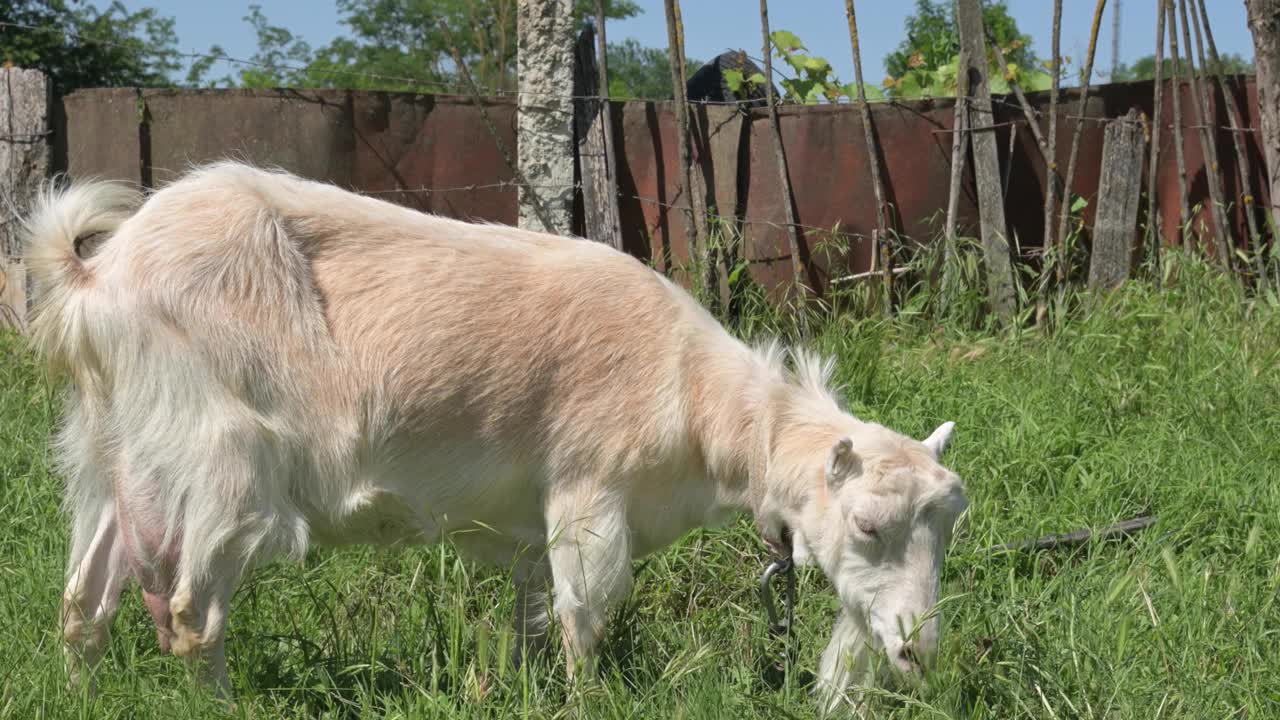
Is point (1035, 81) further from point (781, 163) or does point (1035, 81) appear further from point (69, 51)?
point (69, 51)

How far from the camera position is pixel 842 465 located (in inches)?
139

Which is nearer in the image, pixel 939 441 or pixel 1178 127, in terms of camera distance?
pixel 939 441

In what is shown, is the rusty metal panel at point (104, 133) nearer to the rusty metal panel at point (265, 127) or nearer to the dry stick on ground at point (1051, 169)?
the rusty metal panel at point (265, 127)

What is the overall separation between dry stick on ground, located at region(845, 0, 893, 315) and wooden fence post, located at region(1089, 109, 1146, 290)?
50.0 inches

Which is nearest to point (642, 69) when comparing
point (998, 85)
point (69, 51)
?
point (69, 51)

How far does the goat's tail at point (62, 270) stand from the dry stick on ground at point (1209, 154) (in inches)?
239

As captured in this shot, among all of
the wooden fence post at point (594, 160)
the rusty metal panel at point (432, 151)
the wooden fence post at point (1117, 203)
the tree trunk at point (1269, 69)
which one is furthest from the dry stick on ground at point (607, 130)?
the tree trunk at point (1269, 69)

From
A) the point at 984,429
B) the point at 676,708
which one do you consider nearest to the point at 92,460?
the point at 676,708

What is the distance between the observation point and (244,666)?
3.37 metres

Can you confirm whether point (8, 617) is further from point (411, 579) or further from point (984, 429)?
point (984, 429)

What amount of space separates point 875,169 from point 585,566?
3.93 meters

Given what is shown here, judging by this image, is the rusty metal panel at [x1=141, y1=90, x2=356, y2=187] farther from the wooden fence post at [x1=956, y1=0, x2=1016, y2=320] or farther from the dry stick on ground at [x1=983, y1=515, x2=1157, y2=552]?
the dry stick on ground at [x1=983, y1=515, x2=1157, y2=552]

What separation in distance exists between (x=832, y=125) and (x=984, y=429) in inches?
92.2

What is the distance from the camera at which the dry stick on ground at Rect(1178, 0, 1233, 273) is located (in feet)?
22.9
